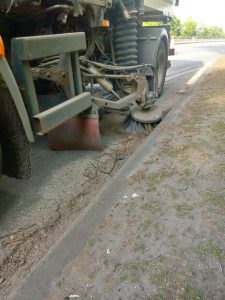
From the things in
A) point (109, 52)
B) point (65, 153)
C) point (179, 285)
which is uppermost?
point (109, 52)

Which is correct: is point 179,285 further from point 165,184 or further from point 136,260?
point 165,184

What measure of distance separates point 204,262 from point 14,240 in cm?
136

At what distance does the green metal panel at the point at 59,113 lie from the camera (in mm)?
2717

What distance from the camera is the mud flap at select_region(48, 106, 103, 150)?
389 centimetres

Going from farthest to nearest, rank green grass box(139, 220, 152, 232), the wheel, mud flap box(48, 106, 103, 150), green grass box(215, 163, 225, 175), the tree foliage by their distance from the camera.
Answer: the tree foliage
the wheel
mud flap box(48, 106, 103, 150)
green grass box(215, 163, 225, 175)
green grass box(139, 220, 152, 232)

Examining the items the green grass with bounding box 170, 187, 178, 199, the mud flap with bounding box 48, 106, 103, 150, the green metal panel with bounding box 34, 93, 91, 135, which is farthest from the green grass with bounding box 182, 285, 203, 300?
the mud flap with bounding box 48, 106, 103, 150

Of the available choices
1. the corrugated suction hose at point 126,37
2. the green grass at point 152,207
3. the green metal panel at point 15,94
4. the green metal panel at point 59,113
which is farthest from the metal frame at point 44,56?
the corrugated suction hose at point 126,37

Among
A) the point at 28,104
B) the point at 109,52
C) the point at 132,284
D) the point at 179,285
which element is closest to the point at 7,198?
the point at 28,104

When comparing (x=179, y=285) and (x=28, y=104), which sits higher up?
(x=28, y=104)

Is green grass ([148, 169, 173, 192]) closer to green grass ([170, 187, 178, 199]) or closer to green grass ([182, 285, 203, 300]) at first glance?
green grass ([170, 187, 178, 199])

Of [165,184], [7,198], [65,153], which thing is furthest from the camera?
[65,153]

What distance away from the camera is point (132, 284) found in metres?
1.89

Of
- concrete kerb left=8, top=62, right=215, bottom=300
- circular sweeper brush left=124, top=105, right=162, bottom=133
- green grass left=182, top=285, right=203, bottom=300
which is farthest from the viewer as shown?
circular sweeper brush left=124, top=105, right=162, bottom=133

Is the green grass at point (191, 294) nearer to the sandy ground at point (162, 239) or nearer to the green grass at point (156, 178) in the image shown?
the sandy ground at point (162, 239)
